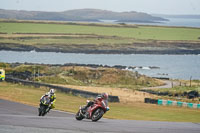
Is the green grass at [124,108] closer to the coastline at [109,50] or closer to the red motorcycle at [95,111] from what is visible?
the red motorcycle at [95,111]

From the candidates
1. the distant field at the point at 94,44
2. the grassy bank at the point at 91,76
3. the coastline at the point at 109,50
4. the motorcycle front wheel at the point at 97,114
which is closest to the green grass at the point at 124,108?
the motorcycle front wheel at the point at 97,114

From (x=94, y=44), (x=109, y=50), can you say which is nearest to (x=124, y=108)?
(x=109, y=50)

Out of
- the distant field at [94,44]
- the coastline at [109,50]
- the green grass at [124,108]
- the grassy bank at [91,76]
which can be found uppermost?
the green grass at [124,108]

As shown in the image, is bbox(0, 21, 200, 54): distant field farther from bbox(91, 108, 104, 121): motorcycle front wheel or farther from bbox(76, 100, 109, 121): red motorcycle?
bbox(91, 108, 104, 121): motorcycle front wheel

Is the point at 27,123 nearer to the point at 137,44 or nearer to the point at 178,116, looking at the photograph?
the point at 178,116

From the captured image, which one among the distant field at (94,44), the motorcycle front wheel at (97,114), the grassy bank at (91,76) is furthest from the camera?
the distant field at (94,44)

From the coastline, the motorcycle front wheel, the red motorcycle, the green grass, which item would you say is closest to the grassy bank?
the green grass

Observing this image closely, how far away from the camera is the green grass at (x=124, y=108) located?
1283 inches

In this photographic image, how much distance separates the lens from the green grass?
32.6 m

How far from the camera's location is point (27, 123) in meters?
21.2

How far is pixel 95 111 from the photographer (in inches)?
894

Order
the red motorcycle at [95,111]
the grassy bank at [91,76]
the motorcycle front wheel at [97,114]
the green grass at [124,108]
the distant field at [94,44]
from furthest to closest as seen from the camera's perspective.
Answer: the distant field at [94,44] < the grassy bank at [91,76] < the green grass at [124,108] < the motorcycle front wheel at [97,114] < the red motorcycle at [95,111]

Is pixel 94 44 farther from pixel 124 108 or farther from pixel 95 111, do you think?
pixel 95 111

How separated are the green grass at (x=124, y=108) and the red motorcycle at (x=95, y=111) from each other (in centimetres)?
800
